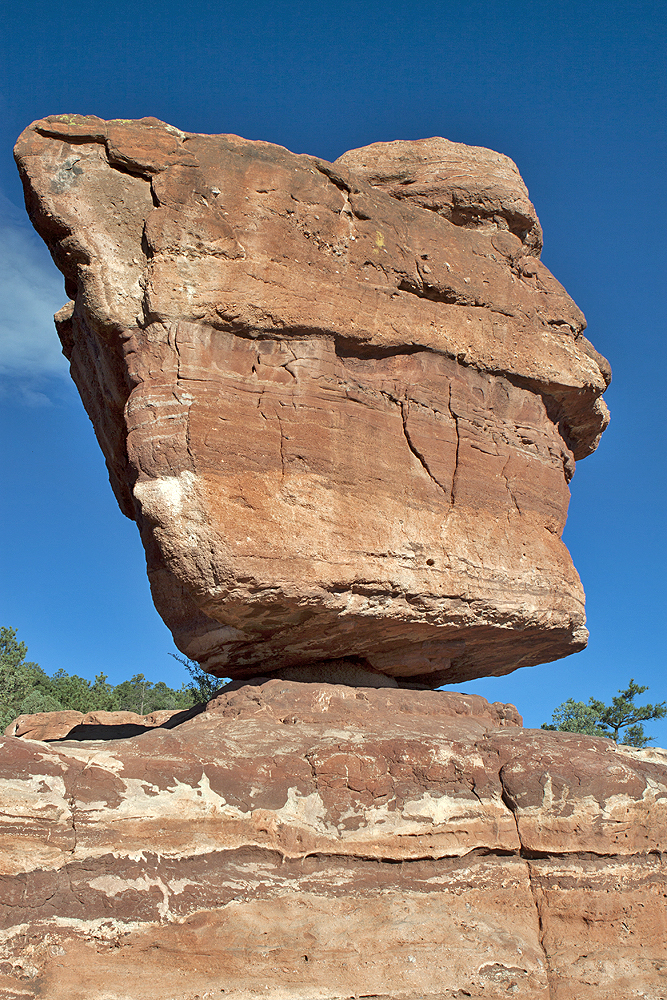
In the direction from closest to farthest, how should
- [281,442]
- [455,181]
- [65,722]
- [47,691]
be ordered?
[281,442] < [455,181] < [65,722] < [47,691]

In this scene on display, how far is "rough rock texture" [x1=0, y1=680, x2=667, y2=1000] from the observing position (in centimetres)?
346

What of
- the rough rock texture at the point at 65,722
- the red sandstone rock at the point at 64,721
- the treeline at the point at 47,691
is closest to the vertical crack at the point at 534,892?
the rough rock texture at the point at 65,722

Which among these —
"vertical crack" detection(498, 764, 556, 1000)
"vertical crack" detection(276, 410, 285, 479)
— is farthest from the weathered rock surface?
"vertical crack" detection(498, 764, 556, 1000)

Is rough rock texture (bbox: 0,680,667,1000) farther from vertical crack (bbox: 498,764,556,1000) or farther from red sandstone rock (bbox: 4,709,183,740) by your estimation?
red sandstone rock (bbox: 4,709,183,740)

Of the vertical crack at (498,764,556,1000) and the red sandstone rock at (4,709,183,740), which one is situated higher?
the red sandstone rock at (4,709,183,740)

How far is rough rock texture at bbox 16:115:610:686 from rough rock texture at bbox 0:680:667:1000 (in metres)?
0.81

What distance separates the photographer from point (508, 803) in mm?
4316

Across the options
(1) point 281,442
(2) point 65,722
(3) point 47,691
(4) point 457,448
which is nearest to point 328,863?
(1) point 281,442

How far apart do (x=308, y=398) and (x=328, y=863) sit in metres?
2.65

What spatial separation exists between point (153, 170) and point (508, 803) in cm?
431

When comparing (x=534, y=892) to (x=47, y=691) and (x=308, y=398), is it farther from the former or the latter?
(x=47, y=691)

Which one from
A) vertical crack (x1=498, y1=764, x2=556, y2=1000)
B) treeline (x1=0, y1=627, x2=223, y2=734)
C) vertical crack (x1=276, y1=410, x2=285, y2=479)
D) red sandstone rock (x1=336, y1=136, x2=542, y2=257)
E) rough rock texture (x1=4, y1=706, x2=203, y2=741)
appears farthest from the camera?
treeline (x1=0, y1=627, x2=223, y2=734)

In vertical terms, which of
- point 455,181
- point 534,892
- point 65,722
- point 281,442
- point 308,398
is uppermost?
point 455,181

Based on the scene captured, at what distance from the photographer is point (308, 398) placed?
502cm
